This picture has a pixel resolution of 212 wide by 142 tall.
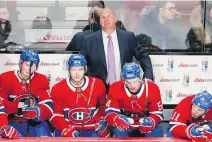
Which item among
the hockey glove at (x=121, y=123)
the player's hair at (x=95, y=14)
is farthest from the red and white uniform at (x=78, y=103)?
the player's hair at (x=95, y=14)

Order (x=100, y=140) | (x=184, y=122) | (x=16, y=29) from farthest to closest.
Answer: (x=16, y=29) → (x=184, y=122) → (x=100, y=140)

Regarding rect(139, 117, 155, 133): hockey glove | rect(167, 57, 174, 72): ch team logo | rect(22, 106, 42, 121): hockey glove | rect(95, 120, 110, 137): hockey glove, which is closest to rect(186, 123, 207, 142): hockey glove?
rect(139, 117, 155, 133): hockey glove

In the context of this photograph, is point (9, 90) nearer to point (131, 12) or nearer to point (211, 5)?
point (131, 12)

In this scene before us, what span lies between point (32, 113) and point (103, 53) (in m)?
1.05

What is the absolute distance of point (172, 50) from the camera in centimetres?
628

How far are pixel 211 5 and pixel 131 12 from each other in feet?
2.81

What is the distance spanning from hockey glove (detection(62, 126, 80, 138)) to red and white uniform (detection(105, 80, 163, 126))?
0.35 metres

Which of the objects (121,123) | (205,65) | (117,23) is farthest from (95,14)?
(121,123)

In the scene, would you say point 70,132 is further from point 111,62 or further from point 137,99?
point 111,62

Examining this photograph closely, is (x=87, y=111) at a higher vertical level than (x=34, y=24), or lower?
lower

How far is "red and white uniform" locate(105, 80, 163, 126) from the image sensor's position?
15.5 feet

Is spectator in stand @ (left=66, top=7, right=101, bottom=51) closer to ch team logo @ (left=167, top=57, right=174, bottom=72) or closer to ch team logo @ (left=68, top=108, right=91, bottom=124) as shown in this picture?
ch team logo @ (left=167, top=57, right=174, bottom=72)

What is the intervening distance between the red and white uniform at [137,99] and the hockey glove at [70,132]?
0.35m

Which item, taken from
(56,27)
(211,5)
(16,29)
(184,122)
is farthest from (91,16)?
(184,122)
